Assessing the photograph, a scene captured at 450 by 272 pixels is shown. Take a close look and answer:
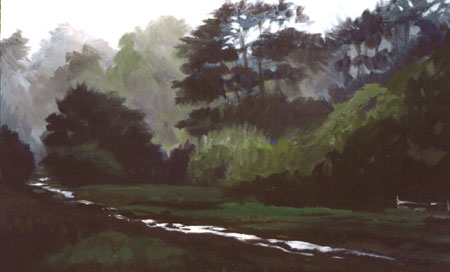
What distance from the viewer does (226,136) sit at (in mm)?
5984

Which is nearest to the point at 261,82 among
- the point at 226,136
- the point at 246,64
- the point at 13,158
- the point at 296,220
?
the point at 246,64

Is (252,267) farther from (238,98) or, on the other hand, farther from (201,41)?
(201,41)

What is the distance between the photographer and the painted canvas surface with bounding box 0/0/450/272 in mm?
4879

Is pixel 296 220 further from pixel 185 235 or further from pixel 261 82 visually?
pixel 261 82

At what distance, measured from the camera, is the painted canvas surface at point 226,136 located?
16.0ft

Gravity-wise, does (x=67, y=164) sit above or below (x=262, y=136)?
below

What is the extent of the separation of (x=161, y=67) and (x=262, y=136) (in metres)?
1.58

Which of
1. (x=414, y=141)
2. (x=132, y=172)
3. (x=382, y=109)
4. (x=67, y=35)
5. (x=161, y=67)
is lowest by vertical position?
(x=132, y=172)

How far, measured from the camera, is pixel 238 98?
5.84 metres

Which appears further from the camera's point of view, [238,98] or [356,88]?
[238,98]

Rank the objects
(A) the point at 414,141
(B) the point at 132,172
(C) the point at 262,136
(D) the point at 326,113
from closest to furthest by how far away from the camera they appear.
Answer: (A) the point at 414,141 → (D) the point at 326,113 → (C) the point at 262,136 → (B) the point at 132,172

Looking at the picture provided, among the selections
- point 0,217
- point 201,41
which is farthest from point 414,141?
point 0,217

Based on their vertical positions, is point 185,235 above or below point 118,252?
above

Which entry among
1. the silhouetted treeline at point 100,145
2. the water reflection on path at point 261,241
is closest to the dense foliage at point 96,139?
the silhouetted treeline at point 100,145
